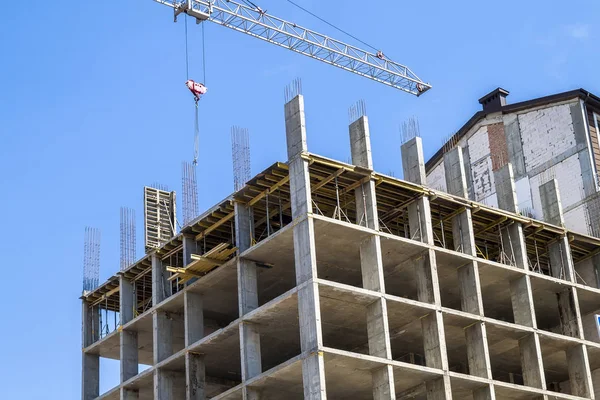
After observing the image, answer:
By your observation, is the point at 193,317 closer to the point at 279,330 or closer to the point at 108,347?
the point at 279,330

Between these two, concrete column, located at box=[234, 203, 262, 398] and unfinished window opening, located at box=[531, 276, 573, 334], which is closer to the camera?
concrete column, located at box=[234, 203, 262, 398]

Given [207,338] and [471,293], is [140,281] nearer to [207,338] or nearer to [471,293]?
[207,338]

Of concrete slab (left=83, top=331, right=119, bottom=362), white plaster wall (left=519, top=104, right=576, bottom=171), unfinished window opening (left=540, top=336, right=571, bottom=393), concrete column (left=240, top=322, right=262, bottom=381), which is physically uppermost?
white plaster wall (left=519, top=104, right=576, bottom=171)

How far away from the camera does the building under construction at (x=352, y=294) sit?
44.6m

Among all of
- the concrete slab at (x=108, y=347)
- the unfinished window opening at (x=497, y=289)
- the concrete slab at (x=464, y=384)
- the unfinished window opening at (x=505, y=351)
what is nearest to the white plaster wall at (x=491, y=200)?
the unfinished window opening at (x=497, y=289)

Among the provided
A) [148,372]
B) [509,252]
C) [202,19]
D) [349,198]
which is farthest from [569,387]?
[202,19]

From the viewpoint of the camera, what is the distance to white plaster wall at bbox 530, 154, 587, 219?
63.3 metres

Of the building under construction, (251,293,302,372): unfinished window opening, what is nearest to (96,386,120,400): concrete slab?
the building under construction

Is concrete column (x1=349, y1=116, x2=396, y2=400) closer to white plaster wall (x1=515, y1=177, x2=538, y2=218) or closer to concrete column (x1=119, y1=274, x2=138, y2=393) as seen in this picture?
concrete column (x1=119, y1=274, x2=138, y2=393)

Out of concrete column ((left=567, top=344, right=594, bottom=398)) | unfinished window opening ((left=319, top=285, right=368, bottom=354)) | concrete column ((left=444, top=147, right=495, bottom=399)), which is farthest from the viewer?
concrete column ((left=567, top=344, right=594, bottom=398))

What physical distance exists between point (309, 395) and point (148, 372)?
1187 centimetres

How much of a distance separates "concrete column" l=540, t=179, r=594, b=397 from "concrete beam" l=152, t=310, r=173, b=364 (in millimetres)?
18746

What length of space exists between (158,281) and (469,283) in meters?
14.5

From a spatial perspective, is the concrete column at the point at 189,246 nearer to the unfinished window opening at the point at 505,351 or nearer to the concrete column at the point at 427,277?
the concrete column at the point at 427,277
